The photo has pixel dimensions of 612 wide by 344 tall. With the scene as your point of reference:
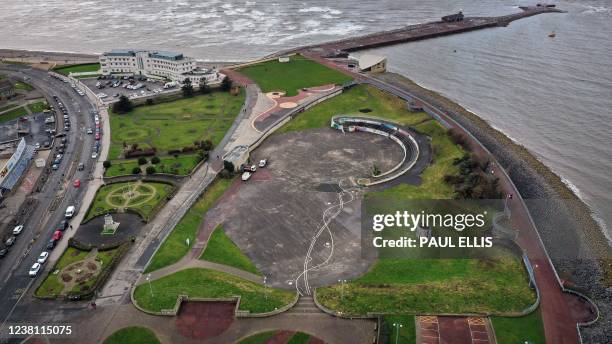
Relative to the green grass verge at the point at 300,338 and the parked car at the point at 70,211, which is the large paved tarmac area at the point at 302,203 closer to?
the green grass verge at the point at 300,338

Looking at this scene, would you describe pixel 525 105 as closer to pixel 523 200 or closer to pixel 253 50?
pixel 523 200

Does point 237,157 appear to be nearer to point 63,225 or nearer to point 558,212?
point 63,225

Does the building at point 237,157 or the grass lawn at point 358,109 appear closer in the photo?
the building at point 237,157

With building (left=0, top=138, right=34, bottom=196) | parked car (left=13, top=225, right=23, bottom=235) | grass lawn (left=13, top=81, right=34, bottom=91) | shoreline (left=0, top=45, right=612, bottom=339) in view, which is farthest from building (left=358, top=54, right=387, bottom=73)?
parked car (left=13, top=225, right=23, bottom=235)

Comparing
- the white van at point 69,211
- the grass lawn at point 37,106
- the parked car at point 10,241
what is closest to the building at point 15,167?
the white van at point 69,211

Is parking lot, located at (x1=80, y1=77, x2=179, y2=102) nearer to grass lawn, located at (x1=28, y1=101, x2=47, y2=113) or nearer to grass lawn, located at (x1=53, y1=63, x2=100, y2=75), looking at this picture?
grass lawn, located at (x1=53, y1=63, x2=100, y2=75)

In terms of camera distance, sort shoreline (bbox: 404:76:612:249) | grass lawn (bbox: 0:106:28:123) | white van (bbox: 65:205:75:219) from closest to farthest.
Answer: white van (bbox: 65:205:75:219)
shoreline (bbox: 404:76:612:249)
grass lawn (bbox: 0:106:28:123)
